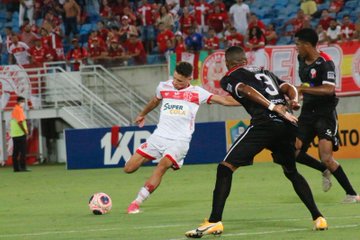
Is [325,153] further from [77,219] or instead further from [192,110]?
[77,219]

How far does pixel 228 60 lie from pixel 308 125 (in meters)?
3.95

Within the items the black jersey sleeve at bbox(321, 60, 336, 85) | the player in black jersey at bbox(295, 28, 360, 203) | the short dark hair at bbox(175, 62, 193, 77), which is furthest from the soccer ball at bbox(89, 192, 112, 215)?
the black jersey sleeve at bbox(321, 60, 336, 85)

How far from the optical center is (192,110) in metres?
15.4

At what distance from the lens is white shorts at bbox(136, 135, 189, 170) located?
15234 millimetres

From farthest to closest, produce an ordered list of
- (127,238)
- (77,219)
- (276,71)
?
(276,71) < (77,219) < (127,238)

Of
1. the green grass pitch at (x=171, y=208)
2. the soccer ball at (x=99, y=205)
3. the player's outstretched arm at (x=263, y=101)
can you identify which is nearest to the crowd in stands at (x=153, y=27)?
the green grass pitch at (x=171, y=208)

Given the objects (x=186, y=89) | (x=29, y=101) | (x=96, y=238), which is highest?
(x=186, y=89)

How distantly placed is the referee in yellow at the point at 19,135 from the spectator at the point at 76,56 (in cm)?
345

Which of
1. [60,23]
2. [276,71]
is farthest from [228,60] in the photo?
[60,23]

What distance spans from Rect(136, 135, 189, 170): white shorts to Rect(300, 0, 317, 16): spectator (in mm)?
16632

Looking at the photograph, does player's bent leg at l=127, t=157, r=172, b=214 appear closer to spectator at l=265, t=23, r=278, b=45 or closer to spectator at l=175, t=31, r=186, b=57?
spectator at l=175, t=31, r=186, b=57

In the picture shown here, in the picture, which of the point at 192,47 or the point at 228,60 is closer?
the point at 228,60

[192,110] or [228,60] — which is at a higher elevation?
[228,60]

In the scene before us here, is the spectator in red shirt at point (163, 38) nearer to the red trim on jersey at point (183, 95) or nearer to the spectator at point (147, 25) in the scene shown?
the spectator at point (147, 25)
